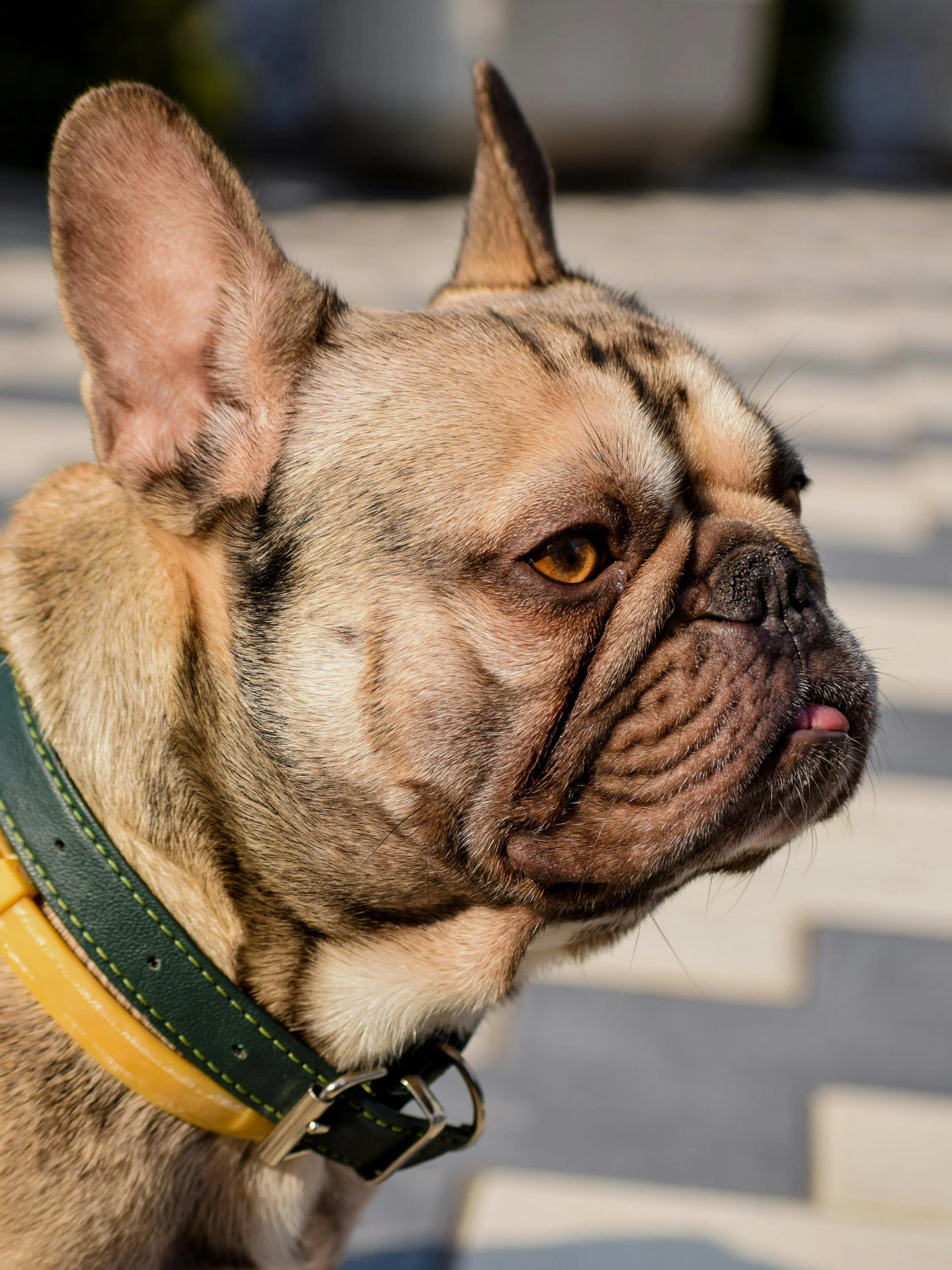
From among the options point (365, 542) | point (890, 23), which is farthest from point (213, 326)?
point (890, 23)

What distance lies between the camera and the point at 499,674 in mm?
1935

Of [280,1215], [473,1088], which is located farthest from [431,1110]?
[280,1215]

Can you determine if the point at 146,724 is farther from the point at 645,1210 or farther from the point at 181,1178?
the point at 645,1210

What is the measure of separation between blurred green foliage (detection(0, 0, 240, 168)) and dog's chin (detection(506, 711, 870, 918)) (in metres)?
11.7

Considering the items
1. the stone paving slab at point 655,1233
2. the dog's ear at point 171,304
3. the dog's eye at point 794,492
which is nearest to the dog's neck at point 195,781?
the dog's ear at point 171,304

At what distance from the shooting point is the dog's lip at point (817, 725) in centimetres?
202

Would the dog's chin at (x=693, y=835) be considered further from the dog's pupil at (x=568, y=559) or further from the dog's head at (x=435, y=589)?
the dog's pupil at (x=568, y=559)

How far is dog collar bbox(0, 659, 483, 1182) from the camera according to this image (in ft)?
5.95

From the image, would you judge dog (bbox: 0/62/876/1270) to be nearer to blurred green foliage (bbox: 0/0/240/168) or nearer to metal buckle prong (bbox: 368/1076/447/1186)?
metal buckle prong (bbox: 368/1076/447/1186)

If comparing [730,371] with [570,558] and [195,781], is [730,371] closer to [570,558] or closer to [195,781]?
[570,558]

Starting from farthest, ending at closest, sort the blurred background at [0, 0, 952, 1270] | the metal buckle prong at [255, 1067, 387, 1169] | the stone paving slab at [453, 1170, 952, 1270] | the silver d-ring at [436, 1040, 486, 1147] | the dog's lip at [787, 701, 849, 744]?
1. the blurred background at [0, 0, 952, 1270]
2. the stone paving slab at [453, 1170, 952, 1270]
3. the silver d-ring at [436, 1040, 486, 1147]
4. the dog's lip at [787, 701, 849, 744]
5. the metal buckle prong at [255, 1067, 387, 1169]

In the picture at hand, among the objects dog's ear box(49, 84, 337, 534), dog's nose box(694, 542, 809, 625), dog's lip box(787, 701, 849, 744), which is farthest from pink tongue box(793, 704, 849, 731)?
dog's ear box(49, 84, 337, 534)

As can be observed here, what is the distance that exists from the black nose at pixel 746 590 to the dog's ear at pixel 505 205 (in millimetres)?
870

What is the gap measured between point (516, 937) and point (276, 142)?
53.6 feet
